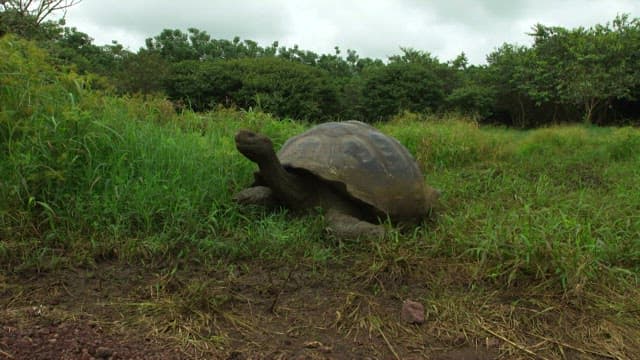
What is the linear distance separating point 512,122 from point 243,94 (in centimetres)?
1001

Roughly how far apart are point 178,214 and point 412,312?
1.52 meters

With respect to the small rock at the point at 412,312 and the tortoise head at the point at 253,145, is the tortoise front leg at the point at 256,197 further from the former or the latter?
the small rock at the point at 412,312

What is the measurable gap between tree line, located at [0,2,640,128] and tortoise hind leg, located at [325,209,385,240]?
792cm

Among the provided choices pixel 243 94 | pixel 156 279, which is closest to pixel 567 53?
pixel 243 94

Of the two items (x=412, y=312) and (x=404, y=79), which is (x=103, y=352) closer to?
(x=412, y=312)

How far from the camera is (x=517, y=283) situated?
8.26 feet

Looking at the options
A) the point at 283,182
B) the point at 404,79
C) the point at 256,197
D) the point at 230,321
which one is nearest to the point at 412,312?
the point at 230,321

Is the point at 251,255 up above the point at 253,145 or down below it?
below

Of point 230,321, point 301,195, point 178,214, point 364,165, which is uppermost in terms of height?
point 364,165

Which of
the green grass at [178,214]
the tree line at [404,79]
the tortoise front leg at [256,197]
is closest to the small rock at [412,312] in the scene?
the green grass at [178,214]

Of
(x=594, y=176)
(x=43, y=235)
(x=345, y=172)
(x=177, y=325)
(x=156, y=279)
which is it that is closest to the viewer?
(x=177, y=325)

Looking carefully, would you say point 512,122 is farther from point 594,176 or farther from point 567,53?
point 594,176

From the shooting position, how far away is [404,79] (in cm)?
1498

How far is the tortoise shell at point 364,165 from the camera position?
10.5 feet
